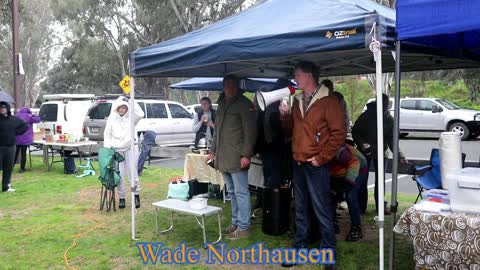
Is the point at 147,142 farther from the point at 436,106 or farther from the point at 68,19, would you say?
the point at 68,19

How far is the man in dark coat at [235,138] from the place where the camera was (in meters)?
5.04

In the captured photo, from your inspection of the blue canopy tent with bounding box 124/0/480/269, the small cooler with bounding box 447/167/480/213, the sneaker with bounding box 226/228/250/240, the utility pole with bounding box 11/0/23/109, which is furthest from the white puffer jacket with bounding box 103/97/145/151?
the utility pole with bounding box 11/0/23/109

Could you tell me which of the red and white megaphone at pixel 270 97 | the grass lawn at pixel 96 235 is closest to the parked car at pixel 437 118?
the grass lawn at pixel 96 235

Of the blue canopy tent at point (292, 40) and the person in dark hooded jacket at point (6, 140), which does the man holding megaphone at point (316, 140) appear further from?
the person in dark hooded jacket at point (6, 140)

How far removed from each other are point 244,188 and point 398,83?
229 centimetres

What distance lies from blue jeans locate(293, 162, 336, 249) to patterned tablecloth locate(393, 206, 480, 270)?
97cm

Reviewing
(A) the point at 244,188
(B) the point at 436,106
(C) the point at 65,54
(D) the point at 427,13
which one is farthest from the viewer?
(C) the point at 65,54

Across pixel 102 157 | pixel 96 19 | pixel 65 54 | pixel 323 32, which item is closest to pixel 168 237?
pixel 102 157

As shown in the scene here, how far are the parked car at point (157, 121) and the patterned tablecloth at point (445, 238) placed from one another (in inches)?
417

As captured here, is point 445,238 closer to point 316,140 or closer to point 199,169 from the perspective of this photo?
point 316,140

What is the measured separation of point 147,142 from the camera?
11102 mm

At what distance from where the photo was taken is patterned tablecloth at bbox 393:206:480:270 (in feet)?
9.58

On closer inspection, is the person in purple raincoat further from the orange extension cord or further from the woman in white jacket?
the woman in white jacket

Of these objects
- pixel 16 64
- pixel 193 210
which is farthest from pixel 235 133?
pixel 16 64
